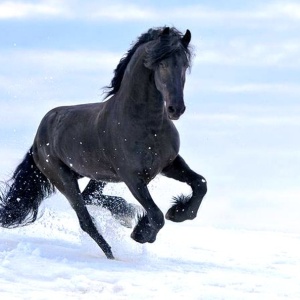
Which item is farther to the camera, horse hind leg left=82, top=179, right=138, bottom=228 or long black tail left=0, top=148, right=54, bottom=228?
long black tail left=0, top=148, right=54, bottom=228

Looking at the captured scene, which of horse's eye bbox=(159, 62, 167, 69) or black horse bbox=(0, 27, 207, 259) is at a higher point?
horse's eye bbox=(159, 62, 167, 69)

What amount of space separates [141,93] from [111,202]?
82.1 inches

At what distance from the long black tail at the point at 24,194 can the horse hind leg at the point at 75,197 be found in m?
0.60

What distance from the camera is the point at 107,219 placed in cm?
1034

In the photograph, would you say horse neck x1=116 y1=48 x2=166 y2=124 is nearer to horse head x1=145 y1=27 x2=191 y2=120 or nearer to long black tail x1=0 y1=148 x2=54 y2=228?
horse head x1=145 y1=27 x2=191 y2=120

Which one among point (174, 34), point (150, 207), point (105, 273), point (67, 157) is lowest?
point (105, 273)

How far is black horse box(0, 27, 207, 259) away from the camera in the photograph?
8.23 metres

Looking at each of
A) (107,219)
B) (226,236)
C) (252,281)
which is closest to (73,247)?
(107,219)

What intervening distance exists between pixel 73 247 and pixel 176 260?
4.20ft

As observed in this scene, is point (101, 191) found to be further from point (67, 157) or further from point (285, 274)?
point (285, 274)

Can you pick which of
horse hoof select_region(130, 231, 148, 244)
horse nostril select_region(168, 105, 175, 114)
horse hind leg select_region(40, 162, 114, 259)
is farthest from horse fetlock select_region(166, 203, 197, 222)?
horse nostril select_region(168, 105, 175, 114)

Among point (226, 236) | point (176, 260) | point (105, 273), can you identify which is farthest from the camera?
point (226, 236)

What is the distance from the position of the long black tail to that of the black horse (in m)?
0.76

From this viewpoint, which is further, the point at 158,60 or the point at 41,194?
the point at 41,194
